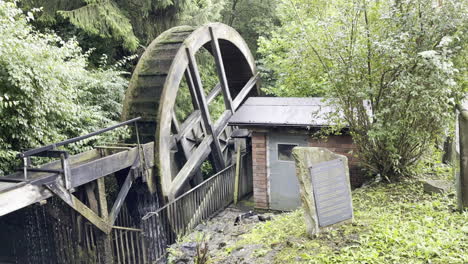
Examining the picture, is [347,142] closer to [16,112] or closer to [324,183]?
[324,183]

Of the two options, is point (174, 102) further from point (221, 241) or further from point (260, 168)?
point (221, 241)

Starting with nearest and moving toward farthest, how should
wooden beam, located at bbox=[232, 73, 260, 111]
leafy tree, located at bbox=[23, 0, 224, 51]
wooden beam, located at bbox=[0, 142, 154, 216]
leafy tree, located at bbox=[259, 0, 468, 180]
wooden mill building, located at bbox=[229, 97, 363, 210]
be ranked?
wooden beam, located at bbox=[0, 142, 154, 216] < leafy tree, located at bbox=[259, 0, 468, 180] < wooden mill building, located at bbox=[229, 97, 363, 210] < leafy tree, located at bbox=[23, 0, 224, 51] < wooden beam, located at bbox=[232, 73, 260, 111]

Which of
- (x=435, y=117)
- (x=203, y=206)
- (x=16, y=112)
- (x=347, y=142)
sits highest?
(x=16, y=112)

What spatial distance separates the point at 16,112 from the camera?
5.62 m

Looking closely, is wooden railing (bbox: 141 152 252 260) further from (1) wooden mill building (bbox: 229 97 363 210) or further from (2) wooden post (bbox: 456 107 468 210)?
(2) wooden post (bbox: 456 107 468 210)

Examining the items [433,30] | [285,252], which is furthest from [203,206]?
[433,30]

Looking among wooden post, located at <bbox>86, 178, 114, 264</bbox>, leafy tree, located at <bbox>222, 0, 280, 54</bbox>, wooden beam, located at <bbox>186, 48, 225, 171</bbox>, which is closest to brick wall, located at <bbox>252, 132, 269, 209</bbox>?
wooden beam, located at <bbox>186, 48, 225, 171</bbox>

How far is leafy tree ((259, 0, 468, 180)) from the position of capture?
16.1 feet

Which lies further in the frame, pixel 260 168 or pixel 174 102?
pixel 260 168

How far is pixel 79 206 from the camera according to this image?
5297 millimetres

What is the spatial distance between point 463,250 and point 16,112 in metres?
6.03

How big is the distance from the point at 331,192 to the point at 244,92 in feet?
21.3

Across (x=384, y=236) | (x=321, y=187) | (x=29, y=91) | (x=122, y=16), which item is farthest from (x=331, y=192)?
(x=122, y=16)

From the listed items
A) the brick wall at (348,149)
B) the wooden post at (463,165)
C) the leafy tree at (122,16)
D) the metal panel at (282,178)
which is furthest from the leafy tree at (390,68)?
the leafy tree at (122,16)
